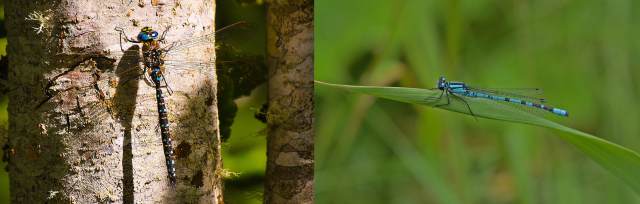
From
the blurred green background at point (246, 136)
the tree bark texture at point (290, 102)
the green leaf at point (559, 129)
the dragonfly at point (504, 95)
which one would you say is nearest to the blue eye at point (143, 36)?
the blurred green background at point (246, 136)

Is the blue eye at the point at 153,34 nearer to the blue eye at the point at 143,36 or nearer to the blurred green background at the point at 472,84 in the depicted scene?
the blue eye at the point at 143,36

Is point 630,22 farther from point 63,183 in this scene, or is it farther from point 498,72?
point 63,183

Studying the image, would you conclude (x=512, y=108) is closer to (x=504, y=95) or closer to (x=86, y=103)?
(x=504, y=95)

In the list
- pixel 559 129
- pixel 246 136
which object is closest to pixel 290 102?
pixel 246 136

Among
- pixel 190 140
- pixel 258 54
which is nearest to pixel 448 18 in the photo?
pixel 258 54

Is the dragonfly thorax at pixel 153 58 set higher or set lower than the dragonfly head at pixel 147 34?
lower

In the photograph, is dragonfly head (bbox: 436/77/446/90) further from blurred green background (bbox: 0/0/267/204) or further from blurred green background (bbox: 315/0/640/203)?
blurred green background (bbox: 0/0/267/204)
